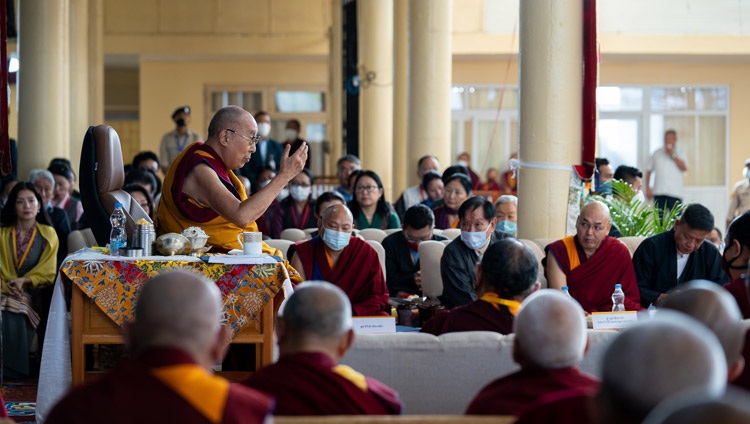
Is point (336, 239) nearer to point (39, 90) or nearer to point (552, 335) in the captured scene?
point (552, 335)

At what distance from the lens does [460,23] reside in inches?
738

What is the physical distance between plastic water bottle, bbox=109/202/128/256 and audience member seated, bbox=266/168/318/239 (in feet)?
15.3

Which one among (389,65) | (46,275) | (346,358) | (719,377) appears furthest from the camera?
(389,65)

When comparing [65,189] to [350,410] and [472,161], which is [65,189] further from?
[472,161]

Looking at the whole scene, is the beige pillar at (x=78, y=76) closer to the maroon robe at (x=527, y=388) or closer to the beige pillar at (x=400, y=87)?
the beige pillar at (x=400, y=87)

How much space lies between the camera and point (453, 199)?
9.31m

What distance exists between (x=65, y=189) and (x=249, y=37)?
376 inches

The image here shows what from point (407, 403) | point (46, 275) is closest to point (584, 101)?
point (46, 275)

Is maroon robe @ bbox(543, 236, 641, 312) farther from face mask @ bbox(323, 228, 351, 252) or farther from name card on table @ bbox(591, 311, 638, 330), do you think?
face mask @ bbox(323, 228, 351, 252)

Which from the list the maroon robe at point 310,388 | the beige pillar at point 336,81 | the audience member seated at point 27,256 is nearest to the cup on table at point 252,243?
the maroon robe at point 310,388

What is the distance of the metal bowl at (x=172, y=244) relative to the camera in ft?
17.4

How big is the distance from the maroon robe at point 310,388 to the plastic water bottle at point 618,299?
334 cm

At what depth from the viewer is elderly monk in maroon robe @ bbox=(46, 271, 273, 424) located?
7.84 ft

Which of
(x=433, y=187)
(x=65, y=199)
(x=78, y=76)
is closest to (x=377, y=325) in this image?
(x=433, y=187)
